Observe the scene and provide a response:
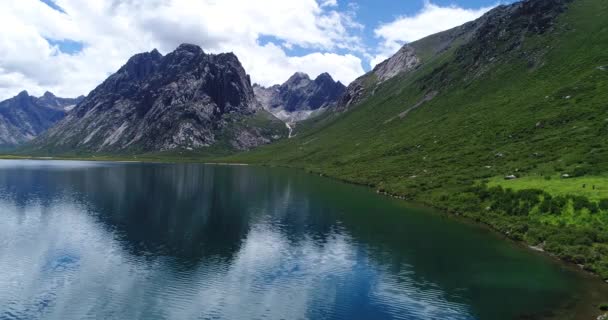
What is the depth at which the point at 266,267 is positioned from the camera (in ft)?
184

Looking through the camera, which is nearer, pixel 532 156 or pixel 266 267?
pixel 266 267

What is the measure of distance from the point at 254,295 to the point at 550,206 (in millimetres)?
49911

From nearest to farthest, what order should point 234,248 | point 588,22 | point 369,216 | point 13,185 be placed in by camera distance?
1. point 234,248
2. point 369,216
3. point 13,185
4. point 588,22

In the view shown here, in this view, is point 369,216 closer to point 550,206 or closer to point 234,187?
point 550,206

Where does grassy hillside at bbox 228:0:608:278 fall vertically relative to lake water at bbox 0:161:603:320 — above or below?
above

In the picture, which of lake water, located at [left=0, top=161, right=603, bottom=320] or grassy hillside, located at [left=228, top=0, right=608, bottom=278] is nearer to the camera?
lake water, located at [left=0, top=161, right=603, bottom=320]

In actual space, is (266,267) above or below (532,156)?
below

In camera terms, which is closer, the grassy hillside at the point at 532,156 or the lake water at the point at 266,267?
the lake water at the point at 266,267

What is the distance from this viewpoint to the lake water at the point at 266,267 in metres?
41.8

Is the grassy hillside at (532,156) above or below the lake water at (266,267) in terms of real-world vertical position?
above

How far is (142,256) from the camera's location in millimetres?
58906

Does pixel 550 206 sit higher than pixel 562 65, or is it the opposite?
pixel 562 65

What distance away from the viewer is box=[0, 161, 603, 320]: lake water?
41781 mm

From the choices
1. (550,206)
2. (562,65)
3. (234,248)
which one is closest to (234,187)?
(234,248)
